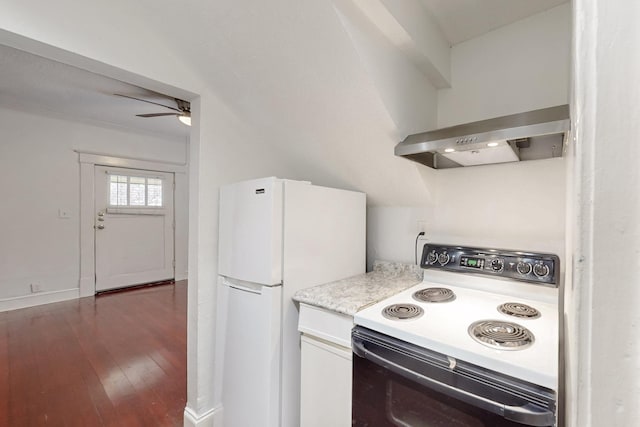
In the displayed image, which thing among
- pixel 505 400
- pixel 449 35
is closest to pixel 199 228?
pixel 505 400

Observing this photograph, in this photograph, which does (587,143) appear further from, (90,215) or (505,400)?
(90,215)

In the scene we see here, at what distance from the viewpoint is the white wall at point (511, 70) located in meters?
1.43

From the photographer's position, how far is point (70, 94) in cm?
296

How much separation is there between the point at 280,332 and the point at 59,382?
1.95 m

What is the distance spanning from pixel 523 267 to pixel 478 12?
1.37 m

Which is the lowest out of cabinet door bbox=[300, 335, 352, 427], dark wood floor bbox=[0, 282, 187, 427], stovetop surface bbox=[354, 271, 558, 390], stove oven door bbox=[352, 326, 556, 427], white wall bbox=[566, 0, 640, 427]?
dark wood floor bbox=[0, 282, 187, 427]

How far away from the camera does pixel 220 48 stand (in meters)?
1.42

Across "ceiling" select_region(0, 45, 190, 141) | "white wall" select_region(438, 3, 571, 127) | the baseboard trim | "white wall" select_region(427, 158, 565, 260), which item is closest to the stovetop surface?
"white wall" select_region(427, 158, 565, 260)

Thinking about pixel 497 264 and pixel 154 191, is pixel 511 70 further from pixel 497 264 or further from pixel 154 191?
pixel 154 191

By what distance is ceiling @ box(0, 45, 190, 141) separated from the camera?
2359 mm

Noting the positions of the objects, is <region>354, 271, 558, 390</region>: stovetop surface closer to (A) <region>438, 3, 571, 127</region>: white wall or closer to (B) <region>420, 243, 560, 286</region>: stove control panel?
(B) <region>420, 243, 560, 286</region>: stove control panel

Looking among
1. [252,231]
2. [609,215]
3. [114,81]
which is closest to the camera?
[609,215]

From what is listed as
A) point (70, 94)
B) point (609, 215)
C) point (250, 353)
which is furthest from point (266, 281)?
point (70, 94)

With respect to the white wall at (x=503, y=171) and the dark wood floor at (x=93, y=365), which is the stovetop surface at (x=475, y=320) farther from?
the dark wood floor at (x=93, y=365)
